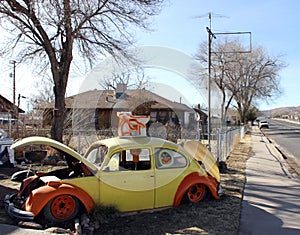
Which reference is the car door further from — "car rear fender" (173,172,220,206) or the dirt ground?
"car rear fender" (173,172,220,206)

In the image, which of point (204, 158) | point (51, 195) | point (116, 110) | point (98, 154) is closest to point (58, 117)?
point (98, 154)

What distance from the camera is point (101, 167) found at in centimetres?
538

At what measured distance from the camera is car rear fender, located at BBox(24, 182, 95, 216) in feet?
15.9

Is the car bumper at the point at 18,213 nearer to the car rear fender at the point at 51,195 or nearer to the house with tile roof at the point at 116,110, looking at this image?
the car rear fender at the point at 51,195

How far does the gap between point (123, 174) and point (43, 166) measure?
6.41 m

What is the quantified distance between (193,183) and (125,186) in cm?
132

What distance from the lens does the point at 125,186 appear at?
540 cm

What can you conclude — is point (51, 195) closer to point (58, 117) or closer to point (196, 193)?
point (196, 193)

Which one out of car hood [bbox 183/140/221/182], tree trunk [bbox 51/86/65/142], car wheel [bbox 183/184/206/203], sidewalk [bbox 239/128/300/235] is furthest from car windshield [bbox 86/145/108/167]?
tree trunk [bbox 51/86/65/142]

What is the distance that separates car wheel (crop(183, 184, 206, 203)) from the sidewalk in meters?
0.81

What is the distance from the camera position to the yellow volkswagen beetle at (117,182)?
4.99 metres

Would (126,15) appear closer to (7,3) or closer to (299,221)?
(7,3)

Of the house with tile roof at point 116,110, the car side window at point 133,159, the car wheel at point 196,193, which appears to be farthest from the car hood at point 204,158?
the house with tile roof at point 116,110

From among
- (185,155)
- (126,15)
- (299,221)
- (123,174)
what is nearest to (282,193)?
(299,221)
